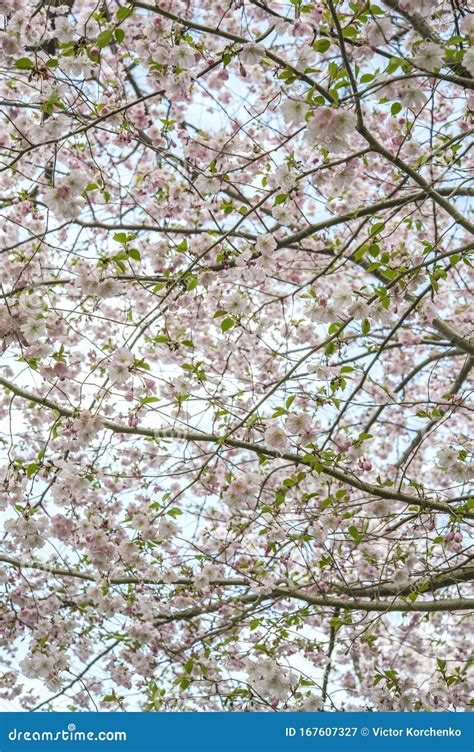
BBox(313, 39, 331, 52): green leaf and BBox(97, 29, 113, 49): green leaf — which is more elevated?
BBox(313, 39, 331, 52): green leaf

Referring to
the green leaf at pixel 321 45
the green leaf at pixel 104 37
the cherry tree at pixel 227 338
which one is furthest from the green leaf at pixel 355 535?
the green leaf at pixel 104 37

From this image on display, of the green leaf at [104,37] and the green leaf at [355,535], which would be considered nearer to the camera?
the green leaf at [104,37]

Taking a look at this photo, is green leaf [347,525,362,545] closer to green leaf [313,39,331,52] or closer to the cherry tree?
the cherry tree

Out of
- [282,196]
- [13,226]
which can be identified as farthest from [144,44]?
[13,226]

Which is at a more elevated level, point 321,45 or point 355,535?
point 321,45

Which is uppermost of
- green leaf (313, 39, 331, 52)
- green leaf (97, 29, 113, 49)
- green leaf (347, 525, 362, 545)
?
Answer: green leaf (313, 39, 331, 52)

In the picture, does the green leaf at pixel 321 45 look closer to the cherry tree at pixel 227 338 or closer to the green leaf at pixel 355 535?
the cherry tree at pixel 227 338

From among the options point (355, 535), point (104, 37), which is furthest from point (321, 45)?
point (355, 535)

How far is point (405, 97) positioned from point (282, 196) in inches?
26.3

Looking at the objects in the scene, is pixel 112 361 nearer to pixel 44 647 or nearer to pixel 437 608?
pixel 44 647

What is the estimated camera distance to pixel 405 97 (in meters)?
2.85

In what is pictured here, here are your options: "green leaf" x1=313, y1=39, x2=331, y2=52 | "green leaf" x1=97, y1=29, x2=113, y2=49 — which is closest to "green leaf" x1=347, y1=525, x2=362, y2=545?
"green leaf" x1=313, y1=39, x2=331, y2=52

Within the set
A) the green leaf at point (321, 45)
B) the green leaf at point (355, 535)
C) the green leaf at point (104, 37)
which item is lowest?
the green leaf at point (355, 535)

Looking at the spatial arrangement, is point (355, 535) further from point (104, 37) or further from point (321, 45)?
point (104, 37)
